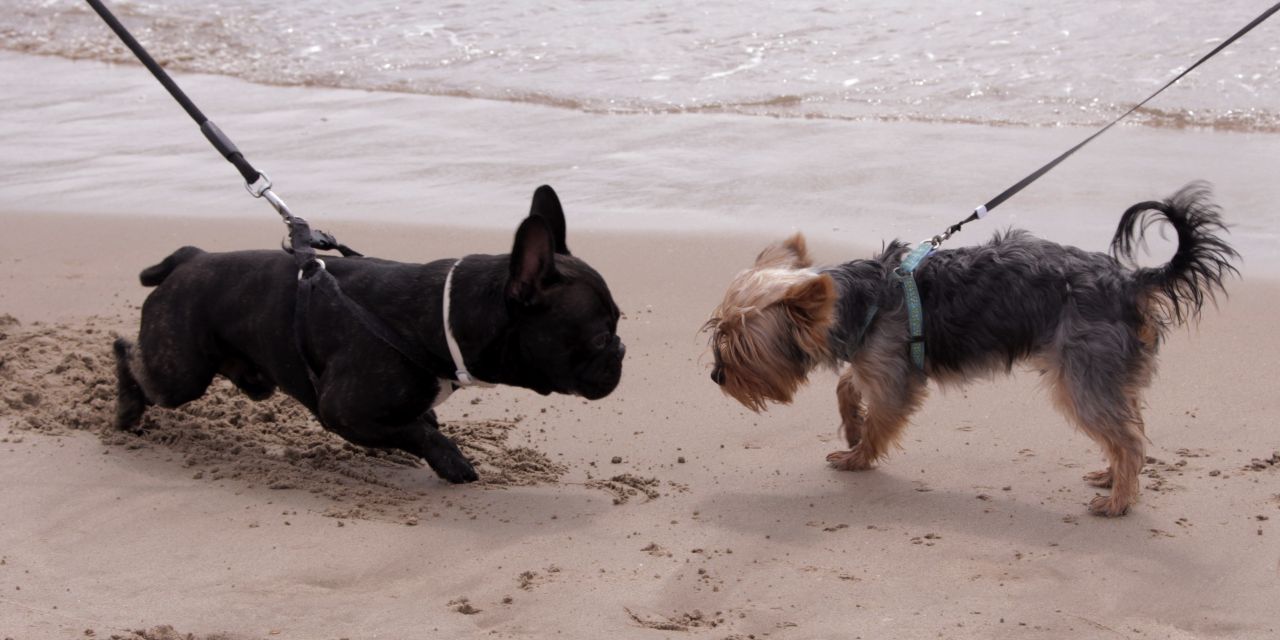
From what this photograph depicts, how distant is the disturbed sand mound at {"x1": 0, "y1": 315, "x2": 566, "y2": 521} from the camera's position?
16.4ft

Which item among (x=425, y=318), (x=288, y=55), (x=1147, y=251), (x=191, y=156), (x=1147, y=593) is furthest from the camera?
(x=288, y=55)

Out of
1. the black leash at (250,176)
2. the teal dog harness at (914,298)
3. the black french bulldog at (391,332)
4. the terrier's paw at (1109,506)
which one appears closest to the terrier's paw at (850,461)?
the teal dog harness at (914,298)

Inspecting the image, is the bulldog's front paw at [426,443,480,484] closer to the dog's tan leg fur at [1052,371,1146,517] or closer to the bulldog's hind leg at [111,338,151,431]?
the bulldog's hind leg at [111,338,151,431]

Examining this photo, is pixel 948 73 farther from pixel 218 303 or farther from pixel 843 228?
pixel 218 303

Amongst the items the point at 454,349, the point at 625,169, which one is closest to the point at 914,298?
the point at 454,349

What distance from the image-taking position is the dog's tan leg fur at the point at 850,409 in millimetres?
5473

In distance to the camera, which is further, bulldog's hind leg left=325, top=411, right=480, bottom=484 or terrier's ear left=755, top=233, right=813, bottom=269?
terrier's ear left=755, top=233, right=813, bottom=269

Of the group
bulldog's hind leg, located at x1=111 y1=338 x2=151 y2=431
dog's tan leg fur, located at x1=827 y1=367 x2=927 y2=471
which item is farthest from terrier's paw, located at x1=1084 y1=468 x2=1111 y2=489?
bulldog's hind leg, located at x1=111 y1=338 x2=151 y2=431

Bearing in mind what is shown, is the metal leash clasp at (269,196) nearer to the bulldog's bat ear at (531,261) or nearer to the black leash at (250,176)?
the black leash at (250,176)

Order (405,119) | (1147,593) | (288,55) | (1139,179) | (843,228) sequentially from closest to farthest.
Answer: (1147,593) < (843,228) < (1139,179) < (405,119) < (288,55)

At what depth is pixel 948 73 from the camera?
11344 millimetres

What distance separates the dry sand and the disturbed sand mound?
13mm

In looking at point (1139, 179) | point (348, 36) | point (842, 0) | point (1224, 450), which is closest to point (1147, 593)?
point (1224, 450)

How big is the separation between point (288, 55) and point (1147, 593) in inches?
440
